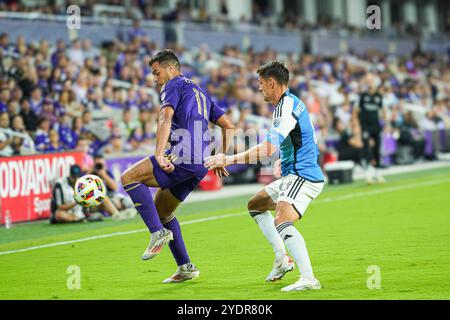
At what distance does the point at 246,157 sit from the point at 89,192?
4.16 meters

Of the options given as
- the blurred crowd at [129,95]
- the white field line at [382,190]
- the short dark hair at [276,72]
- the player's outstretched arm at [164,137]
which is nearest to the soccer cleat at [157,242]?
the player's outstretched arm at [164,137]

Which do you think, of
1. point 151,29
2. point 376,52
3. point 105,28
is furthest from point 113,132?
point 376,52

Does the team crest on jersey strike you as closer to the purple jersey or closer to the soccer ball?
the purple jersey

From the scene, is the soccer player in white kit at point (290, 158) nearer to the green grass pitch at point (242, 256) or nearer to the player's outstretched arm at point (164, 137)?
the green grass pitch at point (242, 256)

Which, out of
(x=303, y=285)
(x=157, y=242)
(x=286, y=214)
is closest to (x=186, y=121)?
(x=157, y=242)

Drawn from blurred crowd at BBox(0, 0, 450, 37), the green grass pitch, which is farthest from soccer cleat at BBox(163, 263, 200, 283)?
blurred crowd at BBox(0, 0, 450, 37)

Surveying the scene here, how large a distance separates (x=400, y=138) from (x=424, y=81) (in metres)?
13.1

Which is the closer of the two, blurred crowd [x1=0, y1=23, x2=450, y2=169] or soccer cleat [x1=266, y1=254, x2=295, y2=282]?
soccer cleat [x1=266, y1=254, x2=295, y2=282]

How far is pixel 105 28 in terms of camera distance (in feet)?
85.2

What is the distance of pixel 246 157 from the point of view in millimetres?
8484

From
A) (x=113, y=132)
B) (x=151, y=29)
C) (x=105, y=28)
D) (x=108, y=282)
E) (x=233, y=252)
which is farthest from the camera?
(x=151, y=29)

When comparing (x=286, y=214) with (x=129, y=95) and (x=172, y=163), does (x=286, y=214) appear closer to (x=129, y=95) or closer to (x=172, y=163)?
(x=172, y=163)

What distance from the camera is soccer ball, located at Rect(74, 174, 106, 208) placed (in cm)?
1200
